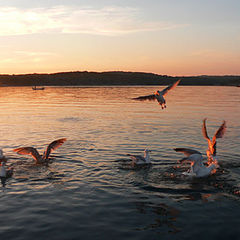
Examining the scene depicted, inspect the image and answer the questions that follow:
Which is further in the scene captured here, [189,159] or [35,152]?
[35,152]

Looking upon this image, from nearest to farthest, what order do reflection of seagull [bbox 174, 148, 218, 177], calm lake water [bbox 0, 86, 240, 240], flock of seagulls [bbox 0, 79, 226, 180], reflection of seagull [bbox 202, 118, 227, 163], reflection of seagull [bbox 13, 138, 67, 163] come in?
calm lake water [bbox 0, 86, 240, 240], reflection of seagull [bbox 174, 148, 218, 177], flock of seagulls [bbox 0, 79, 226, 180], reflection of seagull [bbox 202, 118, 227, 163], reflection of seagull [bbox 13, 138, 67, 163]

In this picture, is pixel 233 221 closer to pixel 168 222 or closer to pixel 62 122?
pixel 168 222

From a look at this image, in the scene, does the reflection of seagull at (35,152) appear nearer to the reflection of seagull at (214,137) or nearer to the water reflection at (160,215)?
the water reflection at (160,215)

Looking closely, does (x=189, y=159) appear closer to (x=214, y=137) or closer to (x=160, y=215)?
(x=214, y=137)

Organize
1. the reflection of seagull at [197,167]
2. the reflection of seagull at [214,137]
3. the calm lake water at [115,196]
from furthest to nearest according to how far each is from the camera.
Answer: the reflection of seagull at [214,137] < the reflection of seagull at [197,167] < the calm lake water at [115,196]

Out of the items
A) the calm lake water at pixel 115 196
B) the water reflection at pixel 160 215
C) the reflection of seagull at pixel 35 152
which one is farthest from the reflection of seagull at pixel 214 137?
the reflection of seagull at pixel 35 152

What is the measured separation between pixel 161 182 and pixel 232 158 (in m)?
6.25

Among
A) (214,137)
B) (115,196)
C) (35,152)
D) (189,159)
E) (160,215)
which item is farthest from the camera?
(35,152)

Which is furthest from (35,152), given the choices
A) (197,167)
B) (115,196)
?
(197,167)

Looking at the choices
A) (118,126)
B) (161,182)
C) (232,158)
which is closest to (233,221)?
(161,182)

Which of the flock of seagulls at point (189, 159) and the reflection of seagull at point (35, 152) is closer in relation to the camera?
the flock of seagulls at point (189, 159)

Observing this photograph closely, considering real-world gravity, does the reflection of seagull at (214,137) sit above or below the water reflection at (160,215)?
above

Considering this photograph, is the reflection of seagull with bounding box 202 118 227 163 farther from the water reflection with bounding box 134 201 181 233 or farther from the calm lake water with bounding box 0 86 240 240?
the water reflection with bounding box 134 201 181 233

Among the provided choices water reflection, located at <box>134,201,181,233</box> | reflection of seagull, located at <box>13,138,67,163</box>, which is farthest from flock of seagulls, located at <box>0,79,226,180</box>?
water reflection, located at <box>134,201,181,233</box>
